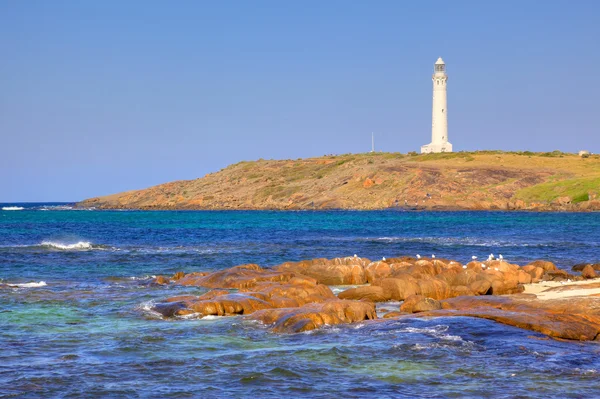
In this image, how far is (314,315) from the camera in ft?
71.0

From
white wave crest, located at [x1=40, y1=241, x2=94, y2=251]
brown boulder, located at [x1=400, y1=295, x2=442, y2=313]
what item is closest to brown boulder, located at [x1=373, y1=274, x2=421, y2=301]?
brown boulder, located at [x1=400, y1=295, x2=442, y2=313]

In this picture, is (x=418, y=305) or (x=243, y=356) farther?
(x=418, y=305)

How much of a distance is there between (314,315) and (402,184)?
380ft

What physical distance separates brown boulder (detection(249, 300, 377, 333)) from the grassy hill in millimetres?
98258

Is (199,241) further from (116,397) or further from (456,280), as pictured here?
(116,397)

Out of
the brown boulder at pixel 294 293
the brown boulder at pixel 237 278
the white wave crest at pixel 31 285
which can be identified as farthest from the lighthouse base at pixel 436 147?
the brown boulder at pixel 294 293

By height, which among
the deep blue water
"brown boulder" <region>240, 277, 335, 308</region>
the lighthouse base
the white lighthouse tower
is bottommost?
the deep blue water

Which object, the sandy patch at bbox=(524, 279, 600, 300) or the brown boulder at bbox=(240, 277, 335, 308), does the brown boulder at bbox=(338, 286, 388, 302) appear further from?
the sandy patch at bbox=(524, 279, 600, 300)

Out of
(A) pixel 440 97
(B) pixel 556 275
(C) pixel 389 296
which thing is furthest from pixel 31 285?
(A) pixel 440 97

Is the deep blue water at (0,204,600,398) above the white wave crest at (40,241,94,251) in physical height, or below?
below

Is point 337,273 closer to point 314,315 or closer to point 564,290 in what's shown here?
point 564,290

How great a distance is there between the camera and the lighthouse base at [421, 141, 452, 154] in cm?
15612

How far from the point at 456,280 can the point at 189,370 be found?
15946 mm

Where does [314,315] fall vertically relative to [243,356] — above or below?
above
